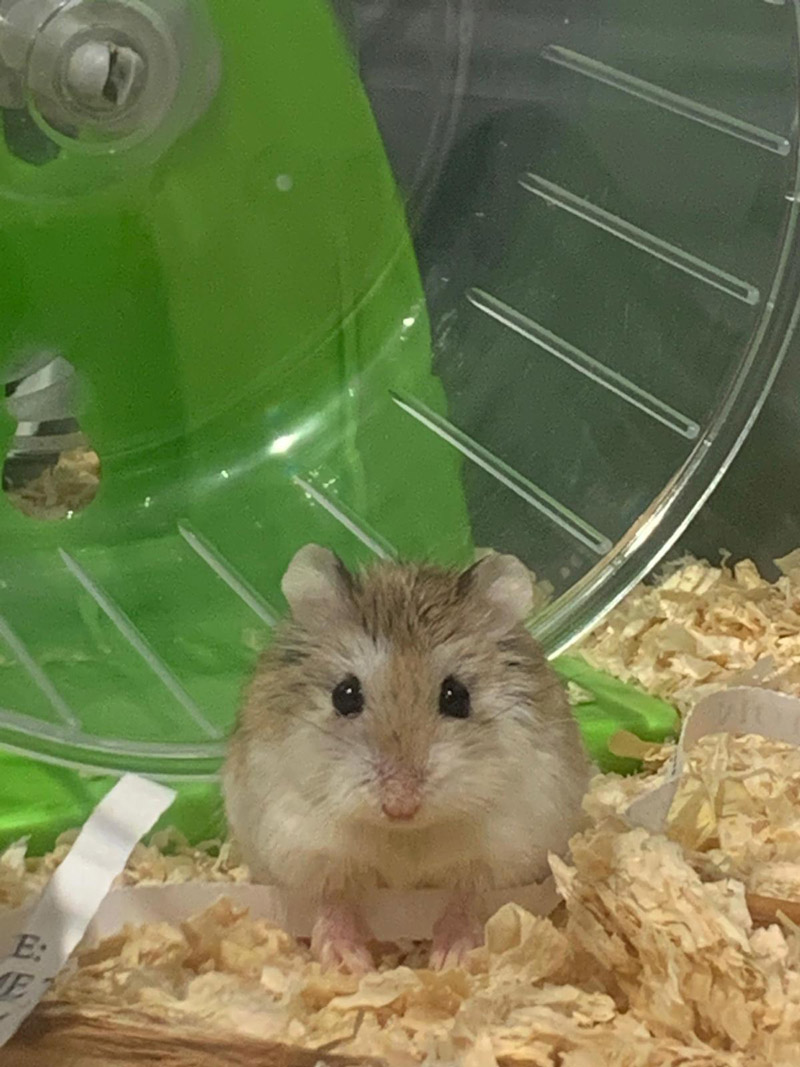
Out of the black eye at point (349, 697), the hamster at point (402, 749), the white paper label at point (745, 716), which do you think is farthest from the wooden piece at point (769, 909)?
the black eye at point (349, 697)

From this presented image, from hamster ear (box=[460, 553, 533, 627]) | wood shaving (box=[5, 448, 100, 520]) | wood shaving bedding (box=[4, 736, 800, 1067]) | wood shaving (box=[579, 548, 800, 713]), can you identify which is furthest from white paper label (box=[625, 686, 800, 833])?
wood shaving (box=[5, 448, 100, 520])

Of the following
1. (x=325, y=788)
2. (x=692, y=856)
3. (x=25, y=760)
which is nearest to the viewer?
(x=325, y=788)

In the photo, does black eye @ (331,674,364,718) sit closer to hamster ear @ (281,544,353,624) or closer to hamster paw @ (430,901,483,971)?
hamster ear @ (281,544,353,624)

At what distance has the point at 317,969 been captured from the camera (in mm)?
1363

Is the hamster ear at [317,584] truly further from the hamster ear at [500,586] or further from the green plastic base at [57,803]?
the green plastic base at [57,803]

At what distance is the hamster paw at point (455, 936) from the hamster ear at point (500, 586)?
0.97 ft

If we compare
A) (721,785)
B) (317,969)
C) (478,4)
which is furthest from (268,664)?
(478,4)

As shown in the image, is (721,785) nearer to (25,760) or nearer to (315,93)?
(25,760)

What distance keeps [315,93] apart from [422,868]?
98 cm

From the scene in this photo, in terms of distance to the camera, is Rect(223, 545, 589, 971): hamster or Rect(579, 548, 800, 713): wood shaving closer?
Rect(223, 545, 589, 971): hamster

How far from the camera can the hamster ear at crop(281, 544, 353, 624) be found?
1397 millimetres

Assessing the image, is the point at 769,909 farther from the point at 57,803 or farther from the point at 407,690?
the point at 57,803

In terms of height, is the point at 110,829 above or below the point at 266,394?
below

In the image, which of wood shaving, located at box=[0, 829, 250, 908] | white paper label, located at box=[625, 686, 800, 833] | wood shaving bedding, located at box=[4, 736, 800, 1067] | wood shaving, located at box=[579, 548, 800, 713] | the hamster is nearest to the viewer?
wood shaving bedding, located at box=[4, 736, 800, 1067]
